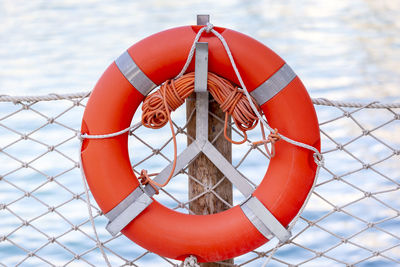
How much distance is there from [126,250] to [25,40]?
12.0 ft

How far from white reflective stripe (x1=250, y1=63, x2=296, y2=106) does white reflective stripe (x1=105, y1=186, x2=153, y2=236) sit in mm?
342

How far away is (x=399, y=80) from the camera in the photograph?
16.4 ft

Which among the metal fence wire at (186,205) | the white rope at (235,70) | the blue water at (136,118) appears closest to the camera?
the white rope at (235,70)

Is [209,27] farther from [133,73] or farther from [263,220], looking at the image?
[263,220]

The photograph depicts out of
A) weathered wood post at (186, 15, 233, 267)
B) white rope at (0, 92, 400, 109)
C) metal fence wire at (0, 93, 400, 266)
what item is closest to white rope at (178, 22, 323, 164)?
weathered wood post at (186, 15, 233, 267)

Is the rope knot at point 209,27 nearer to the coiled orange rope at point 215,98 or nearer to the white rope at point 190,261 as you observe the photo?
the coiled orange rope at point 215,98

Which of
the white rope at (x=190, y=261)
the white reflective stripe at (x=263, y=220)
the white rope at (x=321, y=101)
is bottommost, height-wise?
the white rope at (x=190, y=261)

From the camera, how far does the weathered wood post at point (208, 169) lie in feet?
4.86

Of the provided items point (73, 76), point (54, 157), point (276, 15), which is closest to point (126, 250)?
point (54, 157)

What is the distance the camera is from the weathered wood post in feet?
4.86

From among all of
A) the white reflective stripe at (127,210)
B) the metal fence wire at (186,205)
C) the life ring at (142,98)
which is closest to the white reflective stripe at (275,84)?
the life ring at (142,98)

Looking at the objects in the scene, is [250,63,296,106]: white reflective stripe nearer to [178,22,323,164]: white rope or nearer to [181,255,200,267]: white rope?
[178,22,323,164]: white rope

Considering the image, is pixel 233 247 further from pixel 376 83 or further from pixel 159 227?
pixel 376 83

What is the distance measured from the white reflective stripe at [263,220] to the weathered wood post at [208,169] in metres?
0.13
